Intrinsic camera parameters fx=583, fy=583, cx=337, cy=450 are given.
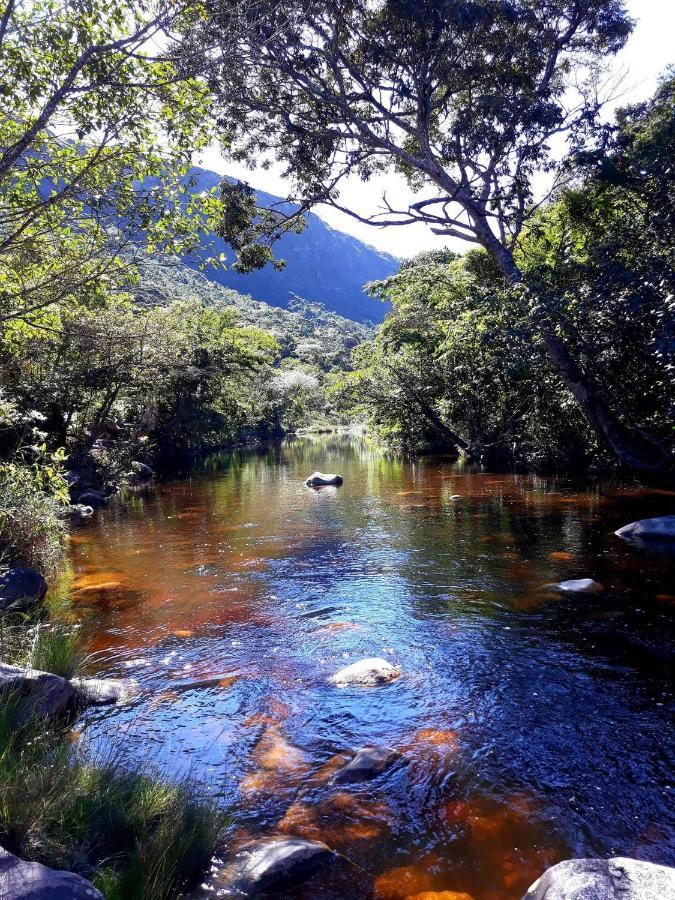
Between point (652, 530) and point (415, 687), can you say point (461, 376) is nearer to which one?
point (652, 530)

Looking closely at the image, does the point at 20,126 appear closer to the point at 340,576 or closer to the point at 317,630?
the point at 317,630

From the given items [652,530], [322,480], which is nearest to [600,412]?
[652,530]

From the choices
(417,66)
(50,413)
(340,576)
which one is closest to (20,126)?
(340,576)

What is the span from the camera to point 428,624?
7.15 meters

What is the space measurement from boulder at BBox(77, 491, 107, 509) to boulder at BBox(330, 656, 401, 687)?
14.4m

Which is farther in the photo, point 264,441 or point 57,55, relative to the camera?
point 264,441

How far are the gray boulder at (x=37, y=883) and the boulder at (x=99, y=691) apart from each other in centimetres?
291

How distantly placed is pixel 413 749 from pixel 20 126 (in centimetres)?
721

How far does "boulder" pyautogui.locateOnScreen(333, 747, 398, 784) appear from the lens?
13.8 feet

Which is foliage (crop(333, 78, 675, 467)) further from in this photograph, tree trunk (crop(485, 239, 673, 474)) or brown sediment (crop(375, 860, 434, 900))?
brown sediment (crop(375, 860, 434, 900))

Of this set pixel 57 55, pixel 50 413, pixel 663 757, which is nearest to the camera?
pixel 663 757

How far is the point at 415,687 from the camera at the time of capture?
18.3 ft

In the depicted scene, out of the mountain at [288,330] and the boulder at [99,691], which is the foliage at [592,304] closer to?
the boulder at [99,691]

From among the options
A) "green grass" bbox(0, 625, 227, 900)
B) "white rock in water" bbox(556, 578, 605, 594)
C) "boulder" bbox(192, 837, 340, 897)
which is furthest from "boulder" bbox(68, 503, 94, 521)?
"boulder" bbox(192, 837, 340, 897)
